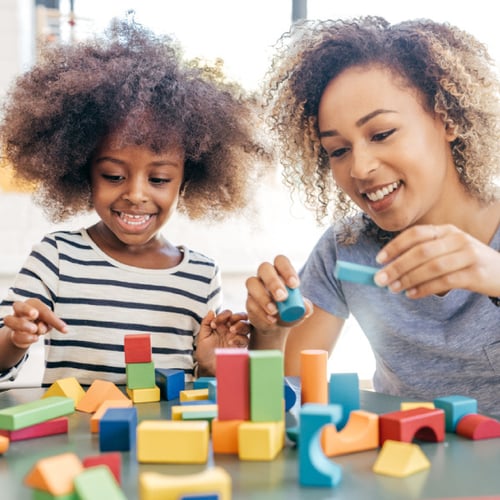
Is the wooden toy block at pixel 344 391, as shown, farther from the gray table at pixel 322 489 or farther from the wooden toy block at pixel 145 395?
the wooden toy block at pixel 145 395

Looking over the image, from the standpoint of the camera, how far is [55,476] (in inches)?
19.9

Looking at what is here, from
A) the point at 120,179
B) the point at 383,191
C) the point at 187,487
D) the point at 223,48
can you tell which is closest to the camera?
the point at 187,487

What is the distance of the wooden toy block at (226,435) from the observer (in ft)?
2.09

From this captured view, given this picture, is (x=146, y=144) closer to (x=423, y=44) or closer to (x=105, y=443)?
(x=423, y=44)

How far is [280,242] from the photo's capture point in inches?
120

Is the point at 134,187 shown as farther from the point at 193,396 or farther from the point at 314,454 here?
the point at 314,454

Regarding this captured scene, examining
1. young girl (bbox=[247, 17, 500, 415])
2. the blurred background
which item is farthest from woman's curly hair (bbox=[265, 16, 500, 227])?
the blurred background

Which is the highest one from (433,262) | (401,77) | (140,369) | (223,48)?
(223,48)

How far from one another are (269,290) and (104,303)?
0.41m

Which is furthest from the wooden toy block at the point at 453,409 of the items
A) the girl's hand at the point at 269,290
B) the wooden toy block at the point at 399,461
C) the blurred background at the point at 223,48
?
the blurred background at the point at 223,48

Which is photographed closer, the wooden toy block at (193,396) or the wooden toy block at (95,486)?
the wooden toy block at (95,486)

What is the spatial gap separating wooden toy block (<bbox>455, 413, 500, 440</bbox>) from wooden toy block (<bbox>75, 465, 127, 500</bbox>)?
0.37 metres

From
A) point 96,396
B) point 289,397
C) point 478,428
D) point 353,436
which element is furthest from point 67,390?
point 478,428

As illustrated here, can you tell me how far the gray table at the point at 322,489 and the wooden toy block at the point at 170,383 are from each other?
0.17 metres
